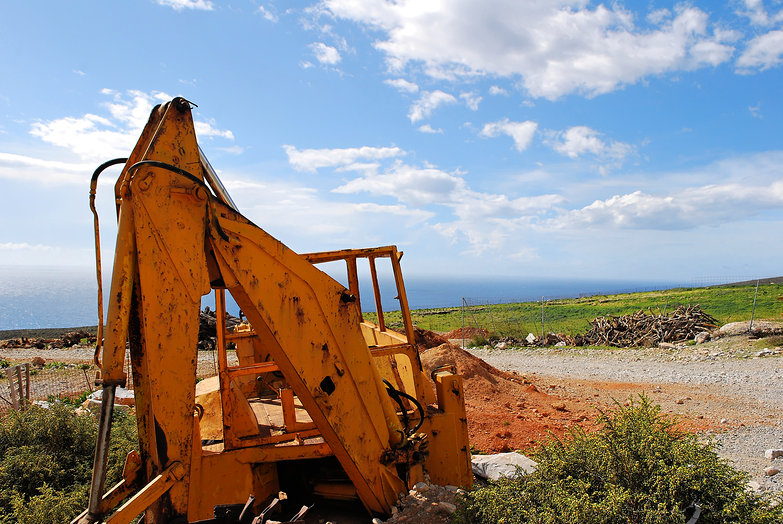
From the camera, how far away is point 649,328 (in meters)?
21.4

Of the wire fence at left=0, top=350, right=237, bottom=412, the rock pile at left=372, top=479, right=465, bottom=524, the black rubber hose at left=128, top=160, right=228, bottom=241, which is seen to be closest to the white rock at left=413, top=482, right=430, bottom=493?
the rock pile at left=372, top=479, right=465, bottom=524

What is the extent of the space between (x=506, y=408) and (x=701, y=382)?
588cm

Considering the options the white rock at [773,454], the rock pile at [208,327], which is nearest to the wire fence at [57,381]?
the rock pile at [208,327]

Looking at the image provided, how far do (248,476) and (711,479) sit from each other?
376 centimetres

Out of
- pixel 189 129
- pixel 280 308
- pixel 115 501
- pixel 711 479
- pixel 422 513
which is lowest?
pixel 422 513

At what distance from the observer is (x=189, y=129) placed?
3193mm

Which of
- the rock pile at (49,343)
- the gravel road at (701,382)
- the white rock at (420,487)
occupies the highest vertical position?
the rock pile at (49,343)

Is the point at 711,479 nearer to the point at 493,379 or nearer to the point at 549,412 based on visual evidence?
the point at 549,412

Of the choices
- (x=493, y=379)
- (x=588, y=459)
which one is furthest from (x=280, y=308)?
(x=493, y=379)

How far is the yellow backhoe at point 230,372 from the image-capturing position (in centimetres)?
291

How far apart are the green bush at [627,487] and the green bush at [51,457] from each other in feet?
14.1

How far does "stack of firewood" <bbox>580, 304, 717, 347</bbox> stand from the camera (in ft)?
66.9

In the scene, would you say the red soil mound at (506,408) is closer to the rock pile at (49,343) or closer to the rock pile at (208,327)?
the rock pile at (208,327)

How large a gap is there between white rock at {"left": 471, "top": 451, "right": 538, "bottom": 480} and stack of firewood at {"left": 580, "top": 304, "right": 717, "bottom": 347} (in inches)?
657
